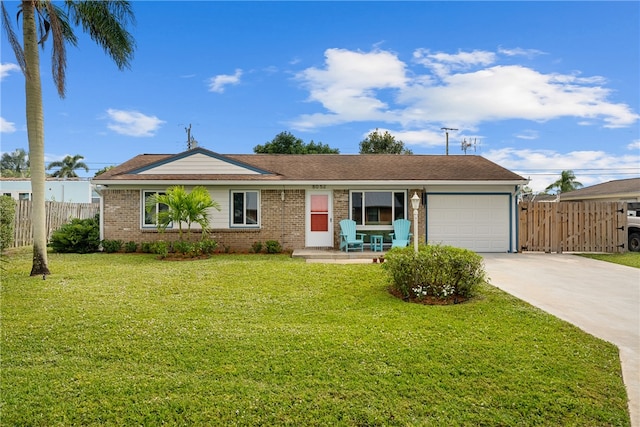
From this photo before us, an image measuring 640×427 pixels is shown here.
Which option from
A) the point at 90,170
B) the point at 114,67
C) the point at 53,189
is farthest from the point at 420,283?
the point at 90,170

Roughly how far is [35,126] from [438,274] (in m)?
9.31

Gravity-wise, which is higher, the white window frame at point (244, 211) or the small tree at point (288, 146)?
the small tree at point (288, 146)

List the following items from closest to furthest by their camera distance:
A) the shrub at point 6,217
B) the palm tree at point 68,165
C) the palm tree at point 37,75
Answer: the palm tree at point 37,75 → the shrub at point 6,217 → the palm tree at point 68,165

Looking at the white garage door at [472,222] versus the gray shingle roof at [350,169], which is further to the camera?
the white garage door at [472,222]

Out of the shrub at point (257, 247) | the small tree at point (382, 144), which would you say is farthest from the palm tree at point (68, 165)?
the shrub at point (257, 247)

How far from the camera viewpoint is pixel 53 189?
29.4m

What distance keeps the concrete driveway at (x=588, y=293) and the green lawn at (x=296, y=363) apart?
0.33 metres

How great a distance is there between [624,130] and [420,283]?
848 inches

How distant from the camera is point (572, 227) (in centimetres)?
1412

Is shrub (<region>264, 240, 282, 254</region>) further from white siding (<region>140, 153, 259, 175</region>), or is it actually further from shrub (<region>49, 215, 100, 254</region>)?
shrub (<region>49, 215, 100, 254</region>)

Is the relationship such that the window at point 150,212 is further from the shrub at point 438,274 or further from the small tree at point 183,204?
the shrub at point 438,274

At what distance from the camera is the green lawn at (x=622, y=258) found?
37.6 ft

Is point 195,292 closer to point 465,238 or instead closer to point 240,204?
point 240,204

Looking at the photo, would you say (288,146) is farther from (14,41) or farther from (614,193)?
(14,41)
